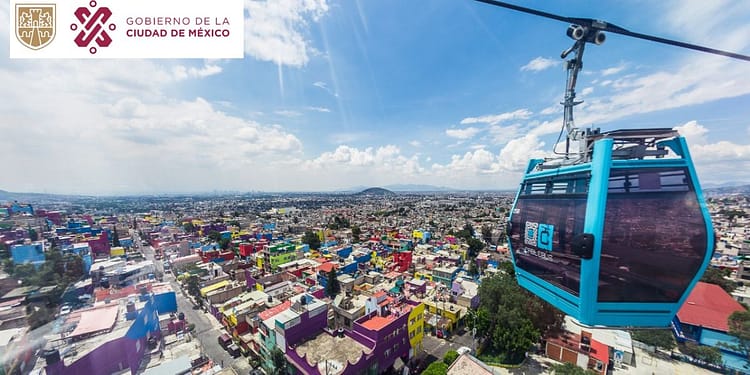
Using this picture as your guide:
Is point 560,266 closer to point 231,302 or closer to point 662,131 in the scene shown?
point 662,131

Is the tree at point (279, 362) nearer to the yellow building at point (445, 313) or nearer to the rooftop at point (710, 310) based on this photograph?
the yellow building at point (445, 313)

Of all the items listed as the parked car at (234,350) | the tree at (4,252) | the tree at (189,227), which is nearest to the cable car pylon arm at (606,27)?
the parked car at (234,350)

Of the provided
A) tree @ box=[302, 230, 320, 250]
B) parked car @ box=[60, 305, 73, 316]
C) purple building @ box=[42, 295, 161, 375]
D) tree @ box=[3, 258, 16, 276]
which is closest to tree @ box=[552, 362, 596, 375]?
purple building @ box=[42, 295, 161, 375]

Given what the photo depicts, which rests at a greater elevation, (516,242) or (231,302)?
(516,242)

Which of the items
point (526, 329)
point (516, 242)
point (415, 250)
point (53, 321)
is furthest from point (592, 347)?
point (53, 321)

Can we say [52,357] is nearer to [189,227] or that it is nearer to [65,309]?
[65,309]

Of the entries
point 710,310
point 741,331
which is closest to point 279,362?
point 741,331
